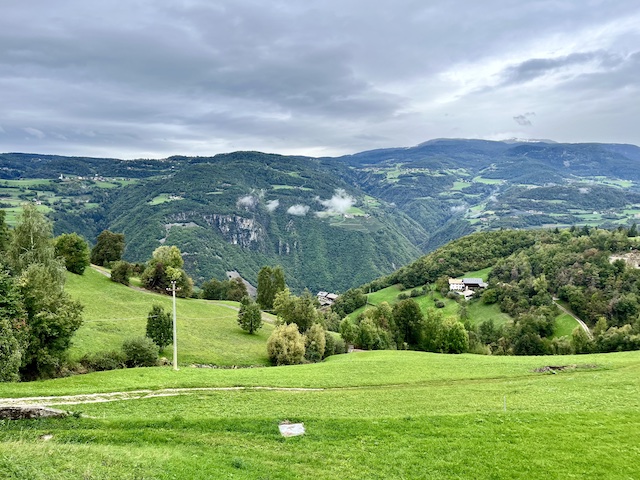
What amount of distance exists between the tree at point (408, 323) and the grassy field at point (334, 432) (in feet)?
151

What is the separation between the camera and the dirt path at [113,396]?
23766 mm

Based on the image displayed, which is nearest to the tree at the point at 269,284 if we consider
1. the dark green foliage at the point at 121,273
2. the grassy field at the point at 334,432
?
the dark green foliage at the point at 121,273

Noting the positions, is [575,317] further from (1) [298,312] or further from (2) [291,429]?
(2) [291,429]

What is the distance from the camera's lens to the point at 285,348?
52.9 m

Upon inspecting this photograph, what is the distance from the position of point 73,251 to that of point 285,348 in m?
47.6

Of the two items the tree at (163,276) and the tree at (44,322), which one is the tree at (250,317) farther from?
the tree at (44,322)

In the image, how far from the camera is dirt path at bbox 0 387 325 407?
78.0 ft

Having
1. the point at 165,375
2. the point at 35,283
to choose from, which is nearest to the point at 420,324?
the point at 165,375

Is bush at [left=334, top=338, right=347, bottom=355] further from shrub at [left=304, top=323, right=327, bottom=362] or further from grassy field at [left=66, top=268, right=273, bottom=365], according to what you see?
grassy field at [left=66, top=268, right=273, bottom=365]

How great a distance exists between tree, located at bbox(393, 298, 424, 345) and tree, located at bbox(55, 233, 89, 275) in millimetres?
60075

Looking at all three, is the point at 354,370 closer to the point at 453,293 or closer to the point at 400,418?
the point at 400,418

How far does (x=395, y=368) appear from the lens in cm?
4231

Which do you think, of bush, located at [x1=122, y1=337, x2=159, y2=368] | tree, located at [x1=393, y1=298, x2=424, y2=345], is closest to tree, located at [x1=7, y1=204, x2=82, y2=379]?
bush, located at [x1=122, y1=337, x2=159, y2=368]

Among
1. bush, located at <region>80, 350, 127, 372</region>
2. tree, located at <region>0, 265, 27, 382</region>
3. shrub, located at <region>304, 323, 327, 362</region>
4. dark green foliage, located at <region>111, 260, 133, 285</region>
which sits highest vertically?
tree, located at <region>0, 265, 27, 382</region>
